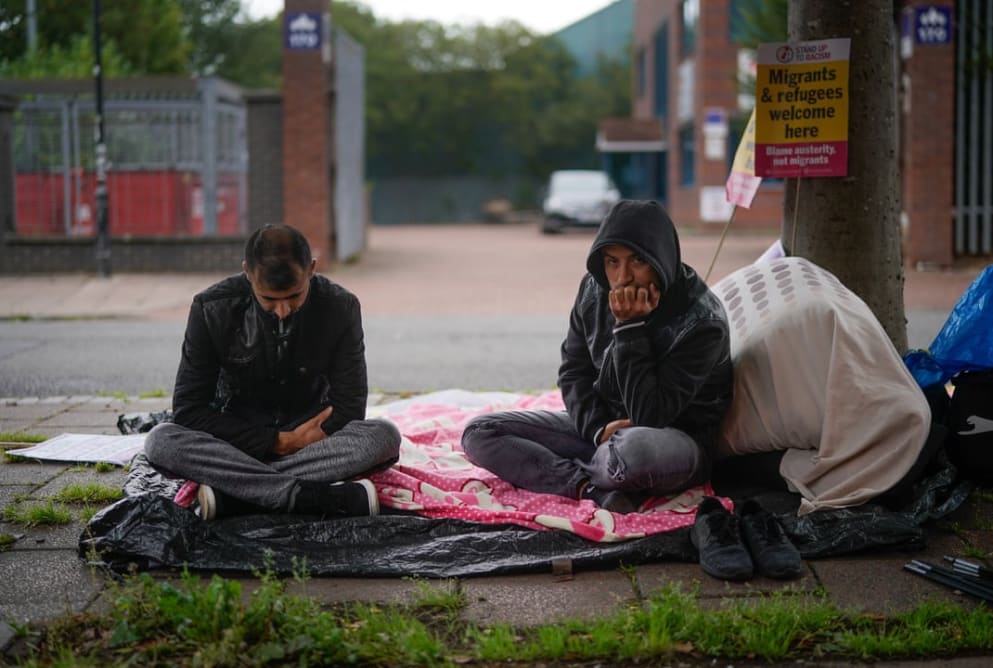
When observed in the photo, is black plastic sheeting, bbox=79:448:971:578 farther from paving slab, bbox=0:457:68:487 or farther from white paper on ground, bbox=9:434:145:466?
white paper on ground, bbox=9:434:145:466

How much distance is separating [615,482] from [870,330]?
49.2 inches

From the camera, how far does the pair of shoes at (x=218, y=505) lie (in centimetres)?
460

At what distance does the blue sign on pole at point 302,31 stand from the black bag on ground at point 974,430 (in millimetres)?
15142

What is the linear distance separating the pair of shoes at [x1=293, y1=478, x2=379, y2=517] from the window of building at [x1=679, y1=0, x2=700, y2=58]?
29.9 m

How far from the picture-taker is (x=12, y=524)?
4750mm

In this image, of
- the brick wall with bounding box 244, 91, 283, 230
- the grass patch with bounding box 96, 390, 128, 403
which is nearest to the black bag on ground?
the grass patch with bounding box 96, 390, 128, 403

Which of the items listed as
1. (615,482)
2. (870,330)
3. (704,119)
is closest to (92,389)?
(615,482)

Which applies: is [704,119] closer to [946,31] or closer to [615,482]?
[946,31]

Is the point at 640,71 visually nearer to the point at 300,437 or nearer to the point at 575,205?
the point at 575,205

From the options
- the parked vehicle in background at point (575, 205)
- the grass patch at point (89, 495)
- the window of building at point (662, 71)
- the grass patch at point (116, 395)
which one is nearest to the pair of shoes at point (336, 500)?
the grass patch at point (89, 495)

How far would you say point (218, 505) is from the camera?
4633 mm

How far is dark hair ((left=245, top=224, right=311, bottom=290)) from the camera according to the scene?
15.0 ft

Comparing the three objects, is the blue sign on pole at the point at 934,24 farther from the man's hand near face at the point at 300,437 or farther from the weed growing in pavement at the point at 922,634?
the weed growing in pavement at the point at 922,634

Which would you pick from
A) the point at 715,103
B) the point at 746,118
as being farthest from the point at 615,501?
the point at 715,103
